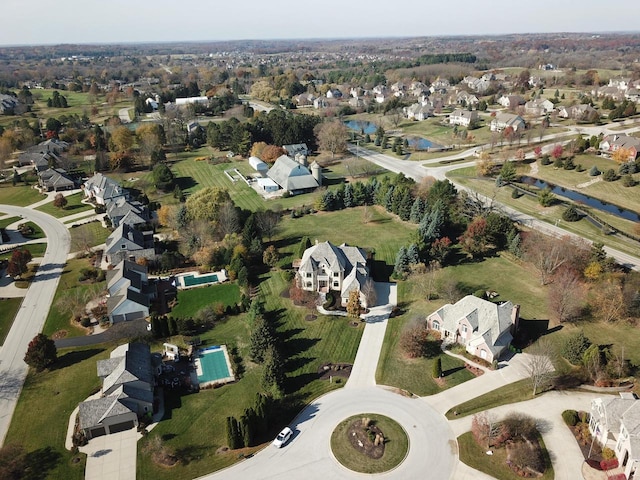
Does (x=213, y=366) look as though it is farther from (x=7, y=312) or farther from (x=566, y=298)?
(x=566, y=298)

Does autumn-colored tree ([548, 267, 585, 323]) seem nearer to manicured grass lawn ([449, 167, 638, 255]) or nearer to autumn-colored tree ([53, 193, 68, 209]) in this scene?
manicured grass lawn ([449, 167, 638, 255])

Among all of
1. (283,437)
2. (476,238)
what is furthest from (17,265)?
(476,238)

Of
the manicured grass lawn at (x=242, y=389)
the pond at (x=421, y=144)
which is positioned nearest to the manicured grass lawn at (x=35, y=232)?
the manicured grass lawn at (x=242, y=389)

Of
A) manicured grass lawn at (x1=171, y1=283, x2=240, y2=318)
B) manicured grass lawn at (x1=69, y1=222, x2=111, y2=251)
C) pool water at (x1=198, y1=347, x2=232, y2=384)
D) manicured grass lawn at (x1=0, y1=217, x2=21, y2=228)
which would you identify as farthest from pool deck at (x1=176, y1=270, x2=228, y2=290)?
manicured grass lawn at (x1=0, y1=217, x2=21, y2=228)

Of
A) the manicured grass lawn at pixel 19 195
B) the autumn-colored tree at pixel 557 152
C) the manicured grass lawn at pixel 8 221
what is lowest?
the manicured grass lawn at pixel 8 221

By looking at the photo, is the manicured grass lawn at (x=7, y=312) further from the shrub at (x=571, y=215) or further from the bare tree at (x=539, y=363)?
the shrub at (x=571, y=215)

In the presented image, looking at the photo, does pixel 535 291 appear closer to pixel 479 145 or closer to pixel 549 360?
pixel 549 360
